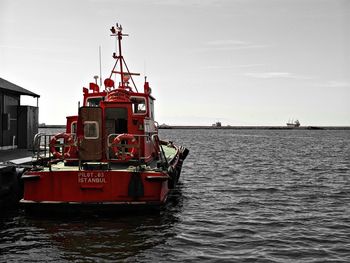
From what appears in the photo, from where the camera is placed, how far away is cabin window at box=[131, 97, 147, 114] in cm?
1405

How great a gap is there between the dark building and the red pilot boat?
6880 mm

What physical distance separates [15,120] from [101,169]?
38.0 ft

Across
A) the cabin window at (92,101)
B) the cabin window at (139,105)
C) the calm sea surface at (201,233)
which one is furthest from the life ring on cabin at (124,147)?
the cabin window at (92,101)

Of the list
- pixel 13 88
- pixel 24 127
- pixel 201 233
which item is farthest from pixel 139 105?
pixel 13 88

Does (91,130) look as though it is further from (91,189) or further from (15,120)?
(15,120)

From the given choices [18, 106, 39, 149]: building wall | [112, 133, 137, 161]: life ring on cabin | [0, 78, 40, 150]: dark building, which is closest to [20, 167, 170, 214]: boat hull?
[112, 133, 137, 161]: life ring on cabin

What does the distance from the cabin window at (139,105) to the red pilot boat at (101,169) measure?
0.39 ft

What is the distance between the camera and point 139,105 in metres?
14.1

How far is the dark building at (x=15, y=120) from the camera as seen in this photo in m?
19.1

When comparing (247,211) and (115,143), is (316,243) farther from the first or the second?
(115,143)

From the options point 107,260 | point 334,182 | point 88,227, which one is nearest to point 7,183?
point 88,227

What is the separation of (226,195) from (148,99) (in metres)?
5.48

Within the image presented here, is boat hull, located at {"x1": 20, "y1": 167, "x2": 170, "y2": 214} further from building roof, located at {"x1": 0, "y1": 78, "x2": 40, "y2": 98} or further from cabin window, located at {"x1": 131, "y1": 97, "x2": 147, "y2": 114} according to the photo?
building roof, located at {"x1": 0, "y1": 78, "x2": 40, "y2": 98}

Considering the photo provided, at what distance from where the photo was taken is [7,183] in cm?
1293
